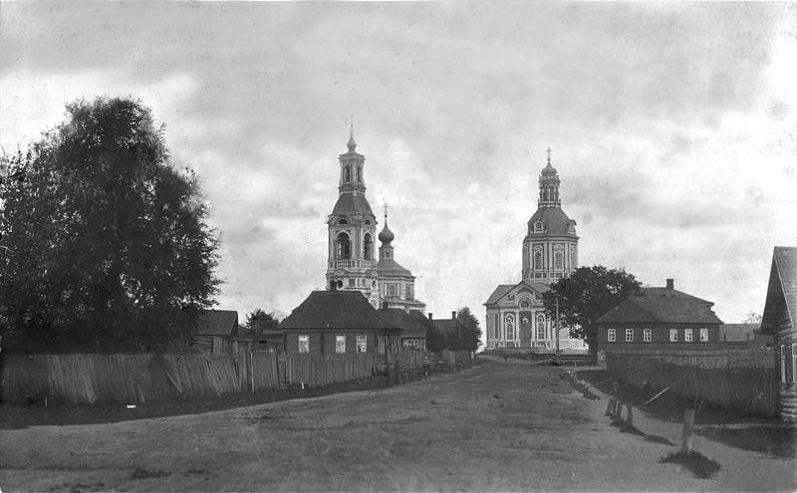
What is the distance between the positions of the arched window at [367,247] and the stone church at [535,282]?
24707 millimetres

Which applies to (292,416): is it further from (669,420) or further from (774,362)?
(774,362)

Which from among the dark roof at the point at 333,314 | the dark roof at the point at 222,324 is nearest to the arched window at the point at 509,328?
the dark roof at the point at 222,324

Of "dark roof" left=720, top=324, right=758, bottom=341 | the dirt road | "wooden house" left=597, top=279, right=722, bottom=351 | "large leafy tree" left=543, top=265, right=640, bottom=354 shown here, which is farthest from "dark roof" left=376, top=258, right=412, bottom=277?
the dirt road

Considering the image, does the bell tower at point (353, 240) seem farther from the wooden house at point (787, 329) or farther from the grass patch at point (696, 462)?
the grass patch at point (696, 462)

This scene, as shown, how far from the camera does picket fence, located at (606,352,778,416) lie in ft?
78.9

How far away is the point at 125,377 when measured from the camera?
1245 inches

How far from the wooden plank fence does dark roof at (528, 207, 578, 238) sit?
133719 mm

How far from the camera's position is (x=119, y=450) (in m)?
18.4

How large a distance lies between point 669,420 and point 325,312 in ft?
157

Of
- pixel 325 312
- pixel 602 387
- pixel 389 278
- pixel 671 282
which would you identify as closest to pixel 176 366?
pixel 602 387

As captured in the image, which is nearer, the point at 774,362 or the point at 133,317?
the point at 774,362

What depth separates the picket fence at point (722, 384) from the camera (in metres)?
24.0

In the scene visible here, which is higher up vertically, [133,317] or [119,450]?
[133,317]

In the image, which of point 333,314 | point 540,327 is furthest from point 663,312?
point 540,327
